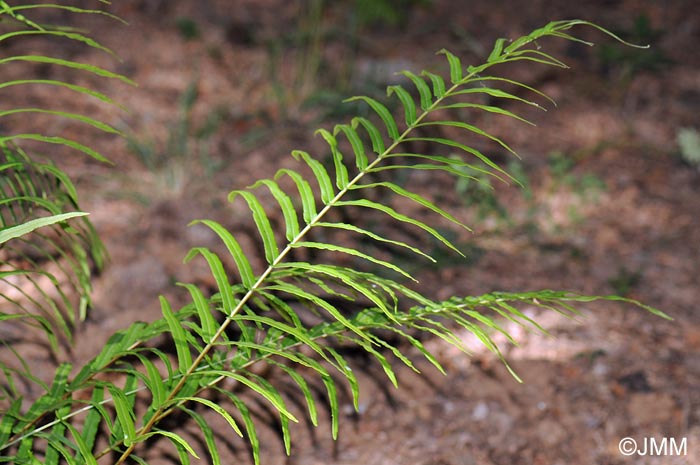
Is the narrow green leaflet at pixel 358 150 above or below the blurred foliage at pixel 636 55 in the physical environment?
above

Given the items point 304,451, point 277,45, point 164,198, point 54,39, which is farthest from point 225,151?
point 304,451

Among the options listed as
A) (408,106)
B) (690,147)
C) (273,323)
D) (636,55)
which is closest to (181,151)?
(408,106)

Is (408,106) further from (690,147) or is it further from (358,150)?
(690,147)

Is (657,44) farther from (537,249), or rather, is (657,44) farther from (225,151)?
(225,151)

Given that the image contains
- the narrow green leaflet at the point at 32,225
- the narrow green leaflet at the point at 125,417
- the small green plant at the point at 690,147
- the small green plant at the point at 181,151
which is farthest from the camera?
the small green plant at the point at 690,147

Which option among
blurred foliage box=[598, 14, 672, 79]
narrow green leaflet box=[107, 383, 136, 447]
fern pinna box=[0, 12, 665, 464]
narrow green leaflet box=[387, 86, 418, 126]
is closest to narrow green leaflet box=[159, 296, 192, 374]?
fern pinna box=[0, 12, 665, 464]

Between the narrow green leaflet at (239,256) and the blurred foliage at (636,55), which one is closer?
the narrow green leaflet at (239,256)

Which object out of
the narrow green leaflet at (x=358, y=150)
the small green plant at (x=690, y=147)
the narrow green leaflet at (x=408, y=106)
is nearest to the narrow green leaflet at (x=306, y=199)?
the narrow green leaflet at (x=358, y=150)

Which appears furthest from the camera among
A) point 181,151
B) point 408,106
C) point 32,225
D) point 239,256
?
point 181,151

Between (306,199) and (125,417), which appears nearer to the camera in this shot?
(125,417)

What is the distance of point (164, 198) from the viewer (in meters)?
2.62

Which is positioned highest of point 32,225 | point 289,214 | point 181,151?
point 32,225

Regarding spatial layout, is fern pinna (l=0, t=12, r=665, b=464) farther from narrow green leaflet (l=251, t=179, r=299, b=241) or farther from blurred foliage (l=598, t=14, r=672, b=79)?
blurred foliage (l=598, t=14, r=672, b=79)

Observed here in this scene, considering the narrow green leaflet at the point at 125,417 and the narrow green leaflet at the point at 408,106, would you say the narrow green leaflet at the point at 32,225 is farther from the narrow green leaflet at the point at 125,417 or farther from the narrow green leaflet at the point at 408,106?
the narrow green leaflet at the point at 408,106
